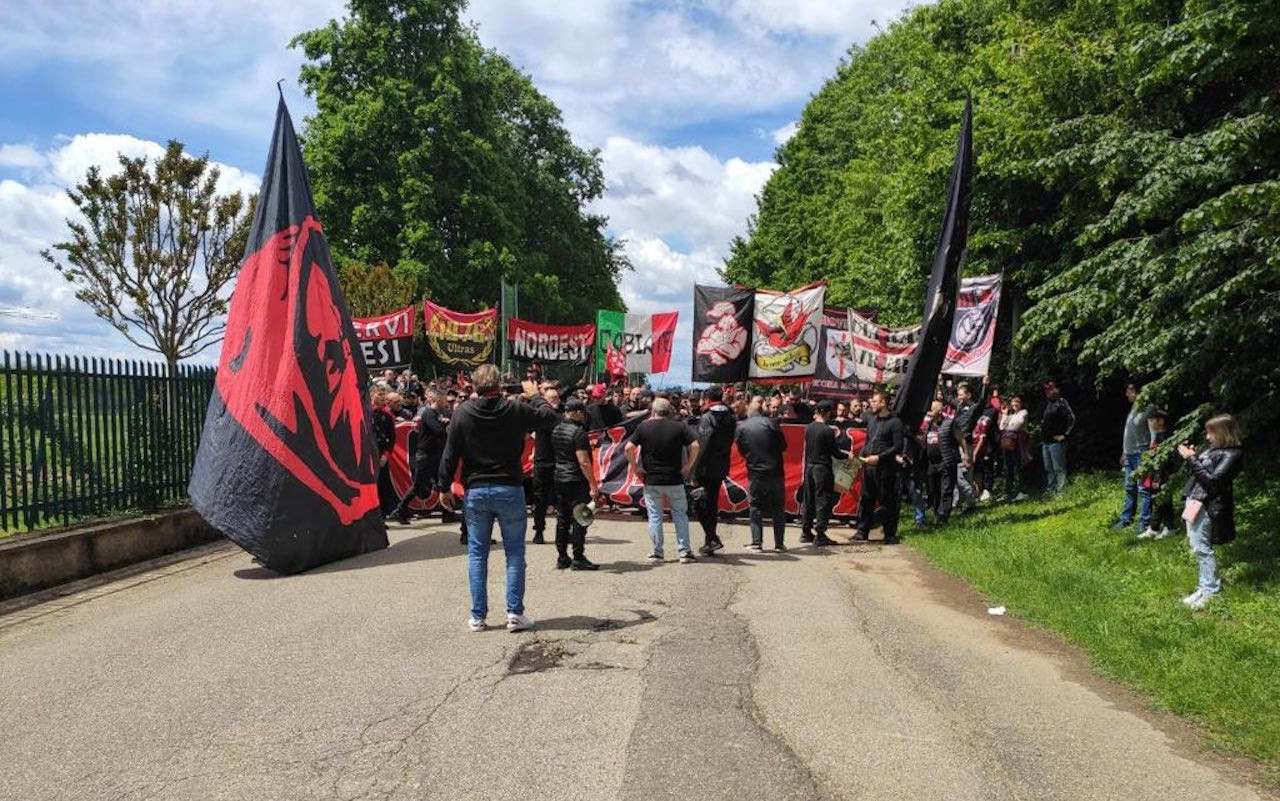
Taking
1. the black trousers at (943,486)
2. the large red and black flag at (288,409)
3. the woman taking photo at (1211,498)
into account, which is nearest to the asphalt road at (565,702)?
the large red and black flag at (288,409)

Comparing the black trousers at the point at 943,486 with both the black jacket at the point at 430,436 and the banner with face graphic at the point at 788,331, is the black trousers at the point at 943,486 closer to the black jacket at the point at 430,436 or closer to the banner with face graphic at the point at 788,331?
the banner with face graphic at the point at 788,331

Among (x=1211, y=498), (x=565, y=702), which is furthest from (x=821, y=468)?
(x=565, y=702)

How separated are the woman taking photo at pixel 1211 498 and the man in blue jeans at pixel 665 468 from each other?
463 centimetres

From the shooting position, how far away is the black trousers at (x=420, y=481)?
42.9ft

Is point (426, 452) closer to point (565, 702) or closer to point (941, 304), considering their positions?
point (941, 304)

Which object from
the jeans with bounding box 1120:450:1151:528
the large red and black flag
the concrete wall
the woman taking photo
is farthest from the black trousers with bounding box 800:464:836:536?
the concrete wall

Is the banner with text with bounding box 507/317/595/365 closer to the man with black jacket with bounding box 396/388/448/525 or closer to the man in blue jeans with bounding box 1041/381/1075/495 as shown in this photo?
the man with black jacket with bounding box 396/388/448/525

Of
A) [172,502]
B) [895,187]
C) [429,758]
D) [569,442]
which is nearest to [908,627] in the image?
[569,442]

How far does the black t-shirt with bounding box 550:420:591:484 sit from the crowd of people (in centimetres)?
1

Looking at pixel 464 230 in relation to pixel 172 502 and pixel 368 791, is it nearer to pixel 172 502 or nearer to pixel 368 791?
pixel 172 502

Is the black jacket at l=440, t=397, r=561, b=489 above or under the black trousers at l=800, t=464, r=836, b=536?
above

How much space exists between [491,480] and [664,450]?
349 cm

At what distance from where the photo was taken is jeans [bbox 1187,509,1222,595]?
7.95 metres

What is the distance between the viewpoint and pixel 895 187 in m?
21.9
